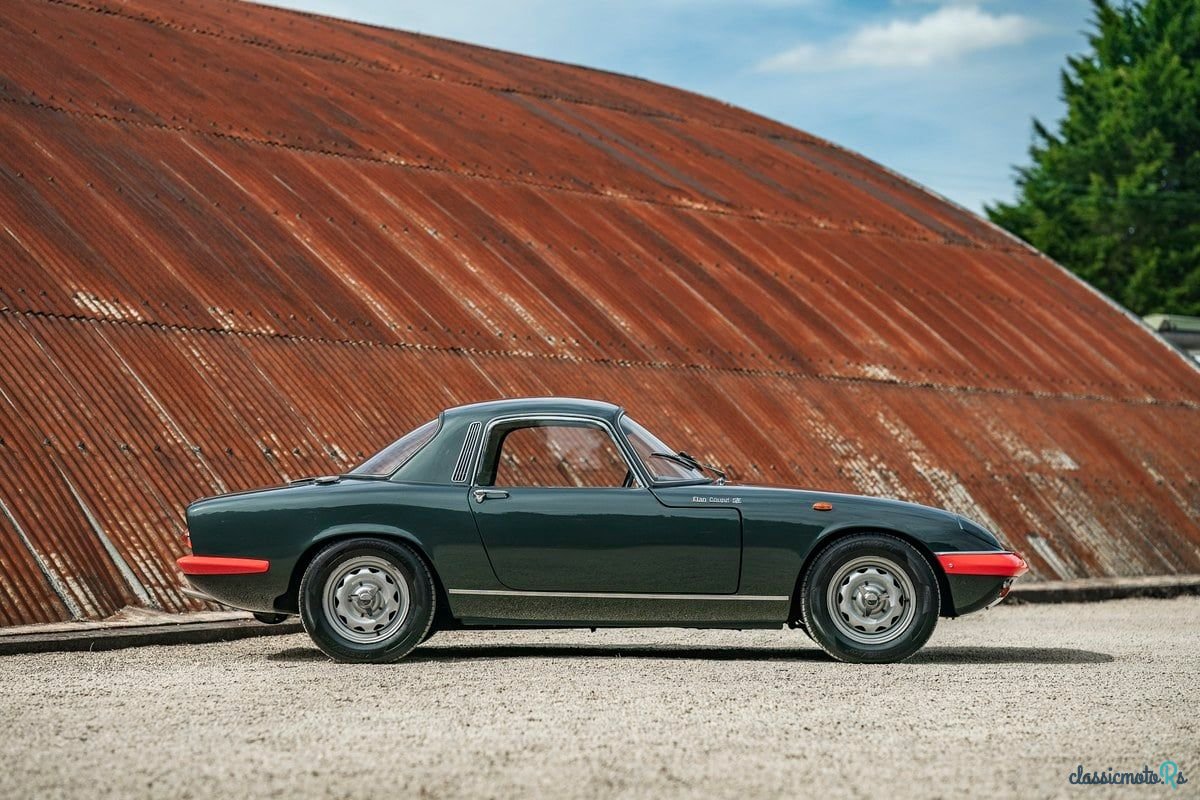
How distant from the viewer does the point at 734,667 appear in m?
7.93

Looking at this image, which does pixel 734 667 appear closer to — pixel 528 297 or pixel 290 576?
pixel 290 576

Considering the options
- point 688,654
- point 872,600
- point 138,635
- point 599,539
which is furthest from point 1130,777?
point 138,635

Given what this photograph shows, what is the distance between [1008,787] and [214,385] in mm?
8147

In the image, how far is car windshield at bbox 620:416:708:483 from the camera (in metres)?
8.16

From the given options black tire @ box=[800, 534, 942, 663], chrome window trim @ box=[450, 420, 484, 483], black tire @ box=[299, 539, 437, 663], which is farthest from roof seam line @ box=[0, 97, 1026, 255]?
black tire @ box=[800, 534, 942, 663]

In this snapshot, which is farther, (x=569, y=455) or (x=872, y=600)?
(x=872, y=600)

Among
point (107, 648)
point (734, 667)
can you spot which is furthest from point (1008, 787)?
point (107, 648)

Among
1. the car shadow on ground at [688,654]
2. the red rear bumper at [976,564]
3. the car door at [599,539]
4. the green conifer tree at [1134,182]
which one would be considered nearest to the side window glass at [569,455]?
the car door at [599,539]

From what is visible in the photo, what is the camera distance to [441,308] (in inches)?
567

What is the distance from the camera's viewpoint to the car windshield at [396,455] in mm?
8219

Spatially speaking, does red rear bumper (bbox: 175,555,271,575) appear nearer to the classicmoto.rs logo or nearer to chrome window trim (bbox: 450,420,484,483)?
chrome window trim (bbox: 450,420,484,483)

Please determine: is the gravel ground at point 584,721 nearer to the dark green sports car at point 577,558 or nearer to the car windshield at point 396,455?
the dark green sports car at point 577,558

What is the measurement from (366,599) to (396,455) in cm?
85

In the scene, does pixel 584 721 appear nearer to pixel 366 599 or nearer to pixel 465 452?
pixel 366 599
